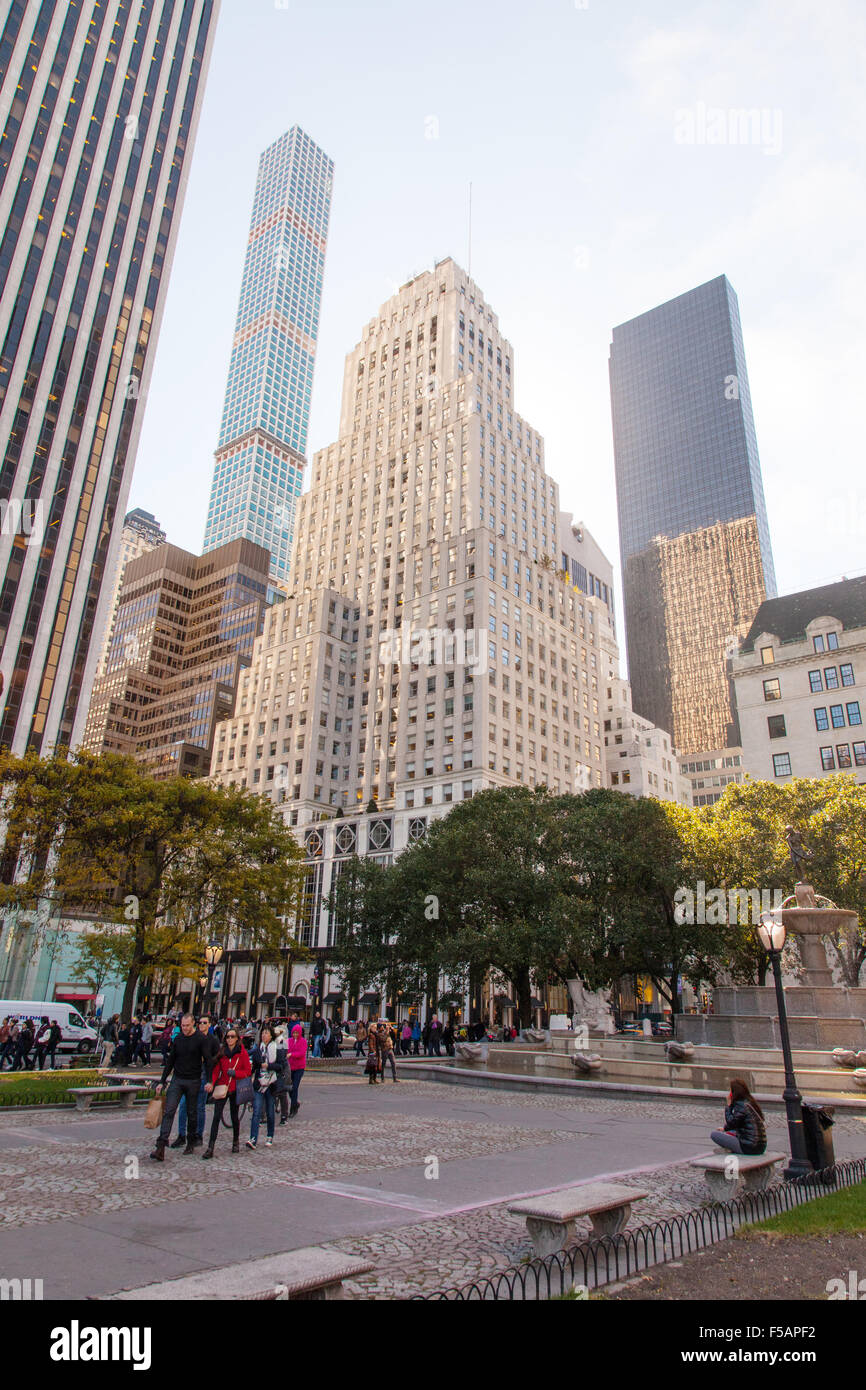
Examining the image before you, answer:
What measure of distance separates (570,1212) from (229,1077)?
27.4 ft

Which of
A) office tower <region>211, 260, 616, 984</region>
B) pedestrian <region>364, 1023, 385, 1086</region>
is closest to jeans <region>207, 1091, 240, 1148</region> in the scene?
pedestrian <region>364, 1023, 385, 1086</region>

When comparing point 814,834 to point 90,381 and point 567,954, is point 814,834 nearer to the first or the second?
point 567,954

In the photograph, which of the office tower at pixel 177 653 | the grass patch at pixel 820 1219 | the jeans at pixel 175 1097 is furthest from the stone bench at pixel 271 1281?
the office tower at pixel 177 653

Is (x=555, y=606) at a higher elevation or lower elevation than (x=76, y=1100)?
higher

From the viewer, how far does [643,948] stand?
1738 inches

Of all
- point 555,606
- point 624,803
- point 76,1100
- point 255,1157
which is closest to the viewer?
point 255,1157

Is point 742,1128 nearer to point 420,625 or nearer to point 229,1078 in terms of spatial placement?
point 229,1078

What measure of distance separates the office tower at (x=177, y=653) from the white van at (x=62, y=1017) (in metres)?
100.0

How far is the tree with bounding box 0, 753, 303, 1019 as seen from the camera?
34.7 metres

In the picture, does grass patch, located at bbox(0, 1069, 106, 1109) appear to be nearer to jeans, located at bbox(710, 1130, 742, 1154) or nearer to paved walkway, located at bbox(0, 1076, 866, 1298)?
paved walkway, located at bbox(0, 1076, 866, 1298)

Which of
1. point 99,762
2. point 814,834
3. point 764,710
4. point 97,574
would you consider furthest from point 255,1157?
point 97,574

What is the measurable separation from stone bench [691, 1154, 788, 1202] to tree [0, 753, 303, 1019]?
91.5 ft

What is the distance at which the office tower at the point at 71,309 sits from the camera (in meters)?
82.7

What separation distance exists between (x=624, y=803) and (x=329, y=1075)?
75.7 feet
